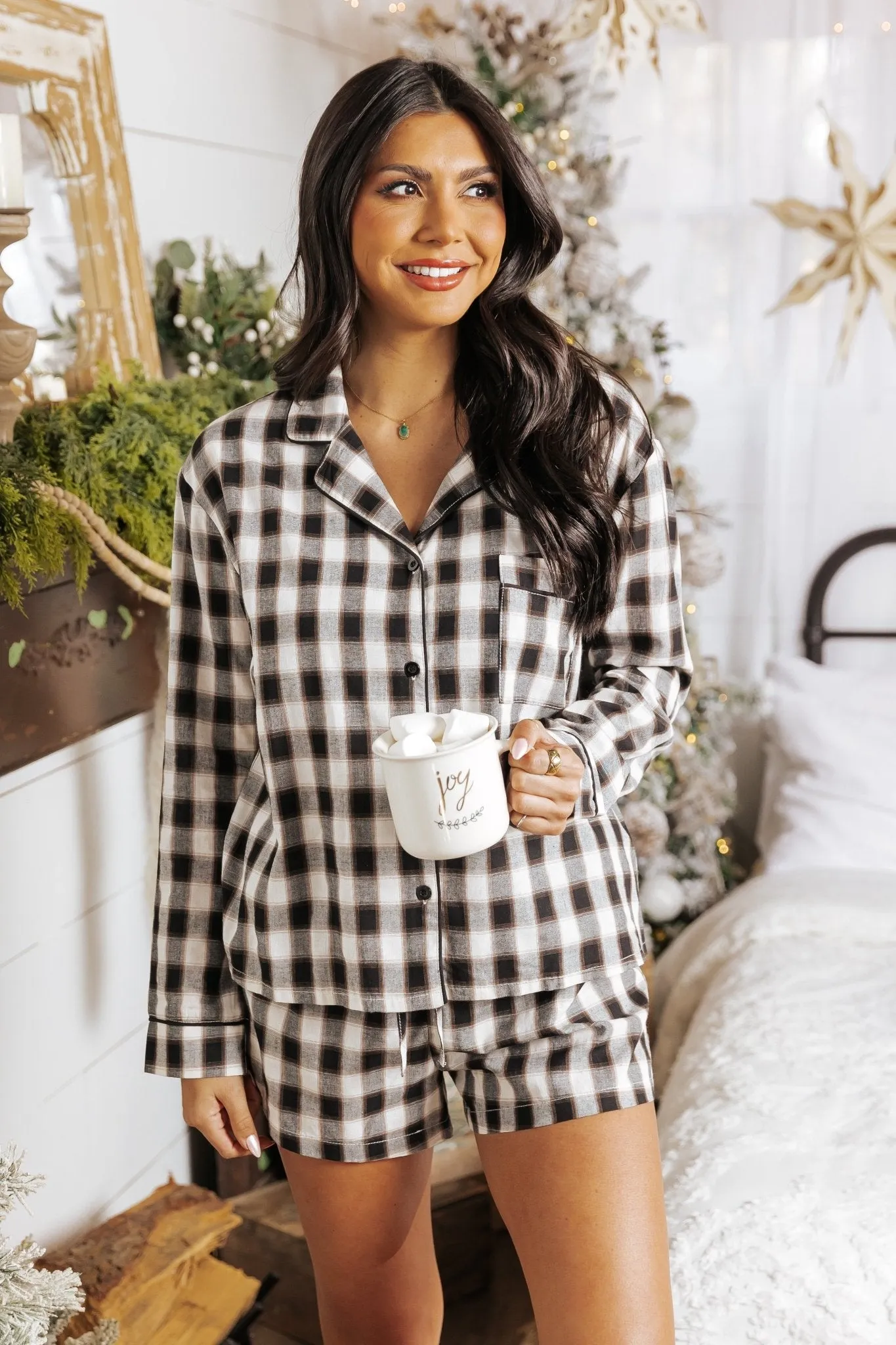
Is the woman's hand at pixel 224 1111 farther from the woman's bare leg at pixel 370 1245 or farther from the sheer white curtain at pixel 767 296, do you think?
the sheer white curtain at pixel 767 296

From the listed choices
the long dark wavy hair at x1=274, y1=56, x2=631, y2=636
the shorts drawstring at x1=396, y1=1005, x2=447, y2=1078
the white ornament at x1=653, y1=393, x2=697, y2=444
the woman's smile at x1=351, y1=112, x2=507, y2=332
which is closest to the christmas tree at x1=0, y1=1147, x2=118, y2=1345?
the shorts drawstring at x1=396, y1=1005, x2=447, y2=1078

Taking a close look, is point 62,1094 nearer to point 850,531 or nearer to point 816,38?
point 850,531

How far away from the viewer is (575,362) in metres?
1.24

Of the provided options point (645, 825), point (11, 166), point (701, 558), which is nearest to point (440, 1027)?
point (11, 166)

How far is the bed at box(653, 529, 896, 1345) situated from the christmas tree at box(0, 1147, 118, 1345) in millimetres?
653

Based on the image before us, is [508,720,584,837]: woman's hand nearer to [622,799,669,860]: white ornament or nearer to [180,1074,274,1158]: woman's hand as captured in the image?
[180,1074,274,1158]: woman's hand

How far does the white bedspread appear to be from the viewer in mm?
1303

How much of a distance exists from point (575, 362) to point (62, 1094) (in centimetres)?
127

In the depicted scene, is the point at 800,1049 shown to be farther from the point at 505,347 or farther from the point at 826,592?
the point at 826,592

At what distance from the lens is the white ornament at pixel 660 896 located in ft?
8.22

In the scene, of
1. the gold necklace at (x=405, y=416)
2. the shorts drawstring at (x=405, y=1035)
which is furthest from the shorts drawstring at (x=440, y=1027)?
the gold necklace at (x=405, y=416)

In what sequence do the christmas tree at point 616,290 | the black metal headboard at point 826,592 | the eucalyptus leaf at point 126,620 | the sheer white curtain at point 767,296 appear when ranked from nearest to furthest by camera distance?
the eucalyptus leaf at point 126,620 → the christmas tree at point 616,290 → the sheer white curtain at point 767,296 → the black metal headboard at point 826,592

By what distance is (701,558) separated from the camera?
2.51 metres

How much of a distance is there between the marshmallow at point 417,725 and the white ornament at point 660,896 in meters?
1.60
